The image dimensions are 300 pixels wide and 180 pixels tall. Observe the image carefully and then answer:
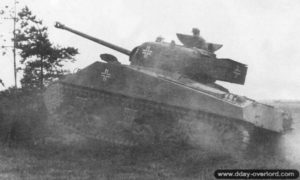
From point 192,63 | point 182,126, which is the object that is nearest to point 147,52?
point 192,63

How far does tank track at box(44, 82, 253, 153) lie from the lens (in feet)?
39.7

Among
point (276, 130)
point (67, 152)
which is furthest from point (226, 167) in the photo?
point (67, 152)

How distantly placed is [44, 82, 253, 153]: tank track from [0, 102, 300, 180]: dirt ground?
0.38 metres

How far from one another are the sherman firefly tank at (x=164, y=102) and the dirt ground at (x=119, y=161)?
1.87 feet

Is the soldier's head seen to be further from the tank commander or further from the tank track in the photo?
the tank track

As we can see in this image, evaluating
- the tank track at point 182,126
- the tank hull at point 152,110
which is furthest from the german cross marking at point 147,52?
the tank track at point 182,126

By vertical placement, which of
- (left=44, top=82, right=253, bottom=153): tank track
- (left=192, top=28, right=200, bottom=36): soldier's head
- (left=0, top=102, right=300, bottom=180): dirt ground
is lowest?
(left=0, top=102, right=300, bottom=180): dirt ground

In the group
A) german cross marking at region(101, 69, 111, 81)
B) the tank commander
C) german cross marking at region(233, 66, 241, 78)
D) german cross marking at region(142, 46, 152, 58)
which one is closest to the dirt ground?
german cross marking at region(101, 69, 111, 81)

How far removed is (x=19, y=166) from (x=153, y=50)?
18.7ft

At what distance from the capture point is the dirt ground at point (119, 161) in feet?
33.7

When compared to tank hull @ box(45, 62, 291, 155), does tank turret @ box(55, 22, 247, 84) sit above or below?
above

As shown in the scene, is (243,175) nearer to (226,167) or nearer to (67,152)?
(226,167)

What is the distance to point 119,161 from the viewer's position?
11.8m

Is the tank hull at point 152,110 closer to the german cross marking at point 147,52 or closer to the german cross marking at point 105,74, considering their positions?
the german cross marking at point 105,74
